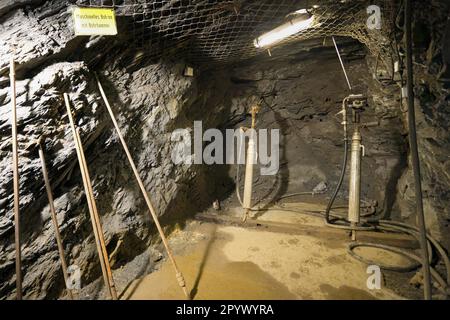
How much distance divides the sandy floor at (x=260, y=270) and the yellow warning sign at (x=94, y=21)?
9.46ft

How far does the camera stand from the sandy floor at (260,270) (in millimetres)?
2611

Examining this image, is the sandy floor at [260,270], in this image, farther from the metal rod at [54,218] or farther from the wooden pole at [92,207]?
the metal rod at [54,218]

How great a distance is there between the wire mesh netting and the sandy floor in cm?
276

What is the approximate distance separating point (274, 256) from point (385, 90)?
3.34 meters

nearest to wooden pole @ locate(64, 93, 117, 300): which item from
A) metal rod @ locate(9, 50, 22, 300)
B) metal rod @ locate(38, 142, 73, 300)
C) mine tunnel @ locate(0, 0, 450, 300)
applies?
mine tunnel @ locate(0, 0, 450, 300)

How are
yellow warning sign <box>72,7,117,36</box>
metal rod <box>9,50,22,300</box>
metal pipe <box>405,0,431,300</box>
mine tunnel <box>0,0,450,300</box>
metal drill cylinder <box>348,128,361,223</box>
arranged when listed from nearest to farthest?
metal pipe <box>405,0,431,300</box> → metal rod <box>9,50,22,300</box> → mine tunnel <box>0,0,450,300</box> → yellow warning sign <box>72,7,117,36</box> → metal drill cylinder <box>348,128,361,223</box>

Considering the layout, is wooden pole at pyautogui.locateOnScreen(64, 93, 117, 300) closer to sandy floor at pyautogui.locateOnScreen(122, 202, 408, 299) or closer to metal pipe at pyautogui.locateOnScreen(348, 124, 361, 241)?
sandy floor at pyautogui.locateOnScreen(122, 202, 408, 299)

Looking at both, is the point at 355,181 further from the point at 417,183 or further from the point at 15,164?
the point at 15,164

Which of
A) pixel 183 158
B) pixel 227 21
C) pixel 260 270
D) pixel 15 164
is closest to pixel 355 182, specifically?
pixel 260 270

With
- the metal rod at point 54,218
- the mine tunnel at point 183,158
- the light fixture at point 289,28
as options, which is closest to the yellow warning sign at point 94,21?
the mine tunnel at point 183,158

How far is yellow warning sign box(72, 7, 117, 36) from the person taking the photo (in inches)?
105

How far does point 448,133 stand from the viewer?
271 cm

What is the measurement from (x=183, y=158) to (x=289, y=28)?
8.33 feet

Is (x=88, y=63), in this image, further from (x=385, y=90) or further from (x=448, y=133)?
(x=385, y=90)
